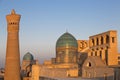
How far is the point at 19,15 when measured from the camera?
2797 cm

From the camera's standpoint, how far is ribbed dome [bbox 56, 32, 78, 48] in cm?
3534

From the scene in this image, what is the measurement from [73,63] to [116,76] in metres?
14.4

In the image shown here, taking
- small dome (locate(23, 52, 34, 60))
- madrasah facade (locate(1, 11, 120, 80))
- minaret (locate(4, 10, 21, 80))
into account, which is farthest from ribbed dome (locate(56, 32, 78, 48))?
small dome (locate(23, 52, 34, 60))

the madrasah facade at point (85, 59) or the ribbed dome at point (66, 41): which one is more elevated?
the ribbed dome at point (66, 41)

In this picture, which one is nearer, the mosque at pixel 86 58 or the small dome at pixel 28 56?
the mosque at pixel 86 58

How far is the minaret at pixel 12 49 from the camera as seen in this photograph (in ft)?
89.0

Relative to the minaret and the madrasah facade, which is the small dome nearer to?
the madrasah facade

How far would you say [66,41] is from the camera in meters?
35.4

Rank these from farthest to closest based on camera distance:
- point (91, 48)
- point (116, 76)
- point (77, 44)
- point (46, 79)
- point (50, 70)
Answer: point (77, 44) → point (50, 70) → point (91, 48) → point (46, 79) → point (116, 76)

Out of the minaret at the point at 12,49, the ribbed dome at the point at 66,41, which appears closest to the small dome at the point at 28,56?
the ribbed dome at the point at 66,41

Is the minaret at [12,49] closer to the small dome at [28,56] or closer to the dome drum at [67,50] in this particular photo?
the dome drum at [67,50]

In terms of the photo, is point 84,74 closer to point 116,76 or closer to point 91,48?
point 91,48

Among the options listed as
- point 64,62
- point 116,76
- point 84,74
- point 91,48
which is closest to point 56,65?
point 64,62

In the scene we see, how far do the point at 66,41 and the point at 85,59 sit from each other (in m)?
3.87
